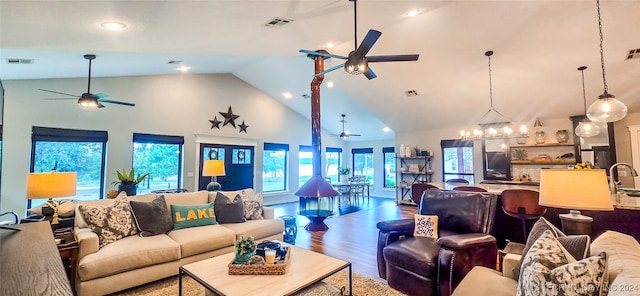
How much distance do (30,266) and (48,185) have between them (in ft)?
7.88

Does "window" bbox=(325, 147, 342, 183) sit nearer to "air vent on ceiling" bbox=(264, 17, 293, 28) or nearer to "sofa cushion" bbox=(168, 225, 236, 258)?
"sofa cushion" bbox=(168, 225, 236, 258)

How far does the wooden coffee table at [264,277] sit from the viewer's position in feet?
6.44

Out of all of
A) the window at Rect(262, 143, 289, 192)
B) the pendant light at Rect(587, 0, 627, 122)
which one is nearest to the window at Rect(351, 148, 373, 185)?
the window at Rect(262, 143, 289, 192)

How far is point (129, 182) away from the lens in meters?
4.13

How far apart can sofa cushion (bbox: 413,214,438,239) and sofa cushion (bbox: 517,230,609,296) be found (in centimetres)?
148

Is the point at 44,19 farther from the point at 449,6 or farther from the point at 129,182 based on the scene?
the point at 449,6

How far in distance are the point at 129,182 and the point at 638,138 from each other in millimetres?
9709

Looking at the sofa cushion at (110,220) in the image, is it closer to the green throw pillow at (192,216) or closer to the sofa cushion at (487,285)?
the green throw pillow at (192,216)

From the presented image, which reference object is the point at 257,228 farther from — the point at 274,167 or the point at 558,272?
the point at 274,167

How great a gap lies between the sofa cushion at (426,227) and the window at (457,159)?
5578mm

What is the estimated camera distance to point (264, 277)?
2.17 meters

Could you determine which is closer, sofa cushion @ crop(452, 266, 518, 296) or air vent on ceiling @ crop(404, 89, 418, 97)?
sofa cushion @ crop(452, 266, 518, 296)

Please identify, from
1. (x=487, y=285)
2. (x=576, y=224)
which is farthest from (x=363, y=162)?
(x=487, y=285)

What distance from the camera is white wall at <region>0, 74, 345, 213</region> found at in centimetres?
490
